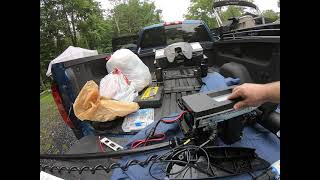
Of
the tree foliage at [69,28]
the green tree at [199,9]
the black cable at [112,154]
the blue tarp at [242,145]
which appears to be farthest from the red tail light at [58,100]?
the green tree at [199,9]

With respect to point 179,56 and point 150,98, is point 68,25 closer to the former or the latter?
point 179,56

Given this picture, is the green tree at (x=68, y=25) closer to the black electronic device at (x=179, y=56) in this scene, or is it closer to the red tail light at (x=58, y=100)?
the black electronic device at (x=179, y=56)

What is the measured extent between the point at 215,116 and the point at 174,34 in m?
3.29

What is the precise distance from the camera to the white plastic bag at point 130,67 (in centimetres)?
313

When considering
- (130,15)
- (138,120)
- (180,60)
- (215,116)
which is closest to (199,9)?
(130,15)

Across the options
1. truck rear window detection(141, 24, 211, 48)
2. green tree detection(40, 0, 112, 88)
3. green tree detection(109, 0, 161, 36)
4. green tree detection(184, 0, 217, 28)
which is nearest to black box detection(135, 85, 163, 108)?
truck rear window detection(141, 24, 211, 48)

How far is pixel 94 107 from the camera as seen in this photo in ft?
7.60

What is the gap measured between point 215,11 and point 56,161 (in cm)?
379

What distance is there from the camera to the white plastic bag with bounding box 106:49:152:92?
123 inches

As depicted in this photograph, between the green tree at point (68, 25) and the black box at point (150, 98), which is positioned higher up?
the green tree at point (68, 25)

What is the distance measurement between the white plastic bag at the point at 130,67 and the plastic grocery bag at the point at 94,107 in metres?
0.71
